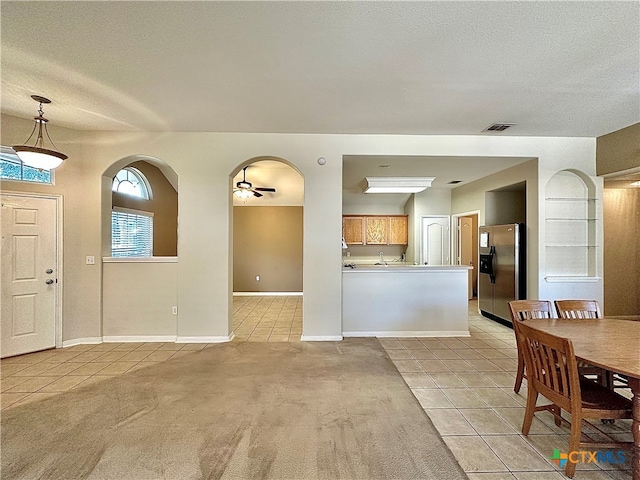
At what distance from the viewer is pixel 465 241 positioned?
7289mm

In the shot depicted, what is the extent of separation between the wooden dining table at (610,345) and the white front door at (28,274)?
5.44 meters

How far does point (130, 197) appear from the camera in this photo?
19.2ft

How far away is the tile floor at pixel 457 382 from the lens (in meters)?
1.94

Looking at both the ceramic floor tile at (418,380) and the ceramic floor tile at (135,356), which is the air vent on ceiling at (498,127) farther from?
the ceramic floor tile at (135,356)

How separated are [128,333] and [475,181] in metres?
6.62

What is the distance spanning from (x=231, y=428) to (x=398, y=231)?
619 cm

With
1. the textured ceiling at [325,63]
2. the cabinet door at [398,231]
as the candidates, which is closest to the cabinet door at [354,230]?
the cabinet door at [398,231]

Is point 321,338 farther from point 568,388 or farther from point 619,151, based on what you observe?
point 619,151

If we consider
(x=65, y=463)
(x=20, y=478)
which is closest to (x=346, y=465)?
(x=65, y=463)

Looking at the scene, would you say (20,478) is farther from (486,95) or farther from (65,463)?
(486,95)

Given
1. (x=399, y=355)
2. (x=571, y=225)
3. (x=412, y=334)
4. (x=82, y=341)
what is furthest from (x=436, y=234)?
(x=82, y=341)

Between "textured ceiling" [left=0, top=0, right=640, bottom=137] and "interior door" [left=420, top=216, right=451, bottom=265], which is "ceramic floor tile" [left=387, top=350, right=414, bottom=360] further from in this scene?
"interior door" [left=420, top=216, right=451, bottom=265]

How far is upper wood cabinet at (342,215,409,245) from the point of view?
760 cm

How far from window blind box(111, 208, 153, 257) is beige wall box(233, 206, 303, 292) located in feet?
7.25
